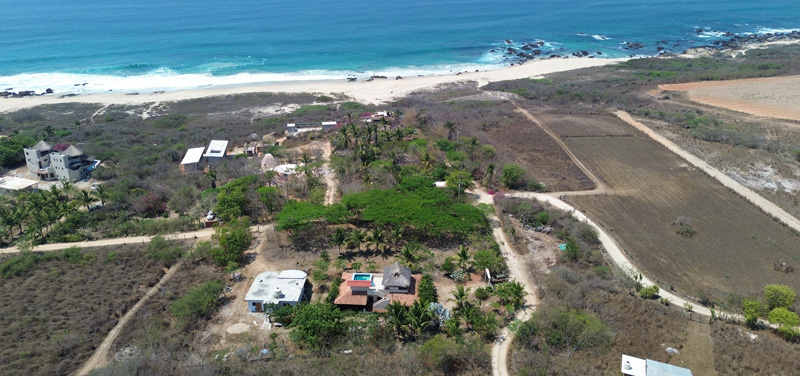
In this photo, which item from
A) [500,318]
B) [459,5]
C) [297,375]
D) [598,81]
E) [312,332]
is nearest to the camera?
[297,375]

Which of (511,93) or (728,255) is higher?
(511,93)

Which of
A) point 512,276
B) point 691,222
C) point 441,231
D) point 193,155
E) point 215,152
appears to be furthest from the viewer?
point 215,152

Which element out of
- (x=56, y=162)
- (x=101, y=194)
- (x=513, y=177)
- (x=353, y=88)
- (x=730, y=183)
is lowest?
(x=730, y=183)

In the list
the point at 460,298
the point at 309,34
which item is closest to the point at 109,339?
the point at 460,298

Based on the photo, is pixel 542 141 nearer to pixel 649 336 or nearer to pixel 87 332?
pixel 649 336

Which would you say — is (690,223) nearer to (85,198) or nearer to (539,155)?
(539,155)

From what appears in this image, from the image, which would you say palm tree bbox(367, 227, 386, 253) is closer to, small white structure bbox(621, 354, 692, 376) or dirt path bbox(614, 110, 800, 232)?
small white structure bbox(621, 354, 692, 376)

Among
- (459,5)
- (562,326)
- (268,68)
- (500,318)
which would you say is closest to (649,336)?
(562,326)

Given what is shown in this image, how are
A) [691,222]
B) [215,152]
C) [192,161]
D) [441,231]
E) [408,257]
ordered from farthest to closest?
[215,152] < [192,161] < [691,222] < [441,231] < [408,257]
